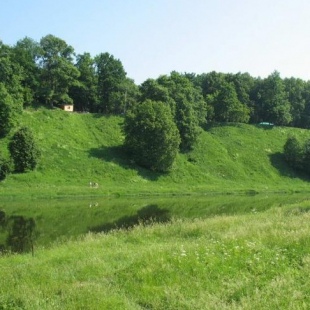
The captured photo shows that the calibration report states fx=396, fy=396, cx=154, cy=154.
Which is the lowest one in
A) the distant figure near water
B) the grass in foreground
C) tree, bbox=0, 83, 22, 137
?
the distant figure near water

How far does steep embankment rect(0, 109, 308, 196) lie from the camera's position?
6525cm

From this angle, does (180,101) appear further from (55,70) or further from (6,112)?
(6,112)

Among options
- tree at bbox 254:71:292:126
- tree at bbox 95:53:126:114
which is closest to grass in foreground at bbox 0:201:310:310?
tree at bbox 95:53:126:114

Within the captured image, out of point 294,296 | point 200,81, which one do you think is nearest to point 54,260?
point 294,296

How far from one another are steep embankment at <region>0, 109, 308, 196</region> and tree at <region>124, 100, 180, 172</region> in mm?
2386

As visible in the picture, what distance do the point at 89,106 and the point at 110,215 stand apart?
70966 millimetres

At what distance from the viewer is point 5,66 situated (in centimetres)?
7744

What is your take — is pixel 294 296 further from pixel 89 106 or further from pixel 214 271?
pixel 89 106

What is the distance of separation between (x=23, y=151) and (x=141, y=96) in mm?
37090

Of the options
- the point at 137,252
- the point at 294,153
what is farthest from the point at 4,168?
the point at 294,153

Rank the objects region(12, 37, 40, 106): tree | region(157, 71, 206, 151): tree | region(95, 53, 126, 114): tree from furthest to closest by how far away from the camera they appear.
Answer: region(95, 53, 126, 114): tree
region(157, 71, 206, 151): tree
region(12, 37, 40, 106): tree

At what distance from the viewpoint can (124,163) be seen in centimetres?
7762

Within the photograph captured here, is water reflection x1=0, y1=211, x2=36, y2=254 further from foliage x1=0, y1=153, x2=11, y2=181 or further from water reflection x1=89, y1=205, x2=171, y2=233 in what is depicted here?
foliage x1=0, y1=153, x2=11, y2=181

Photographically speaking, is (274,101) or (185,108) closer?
(185,108)
